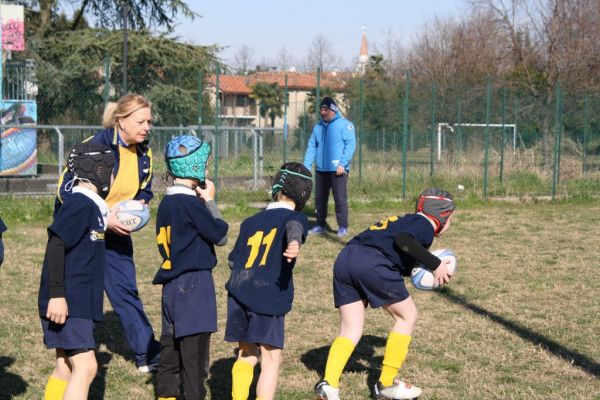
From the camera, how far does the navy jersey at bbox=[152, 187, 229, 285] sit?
14.8ft

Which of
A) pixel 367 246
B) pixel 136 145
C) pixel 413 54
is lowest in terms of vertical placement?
pixel 367 246

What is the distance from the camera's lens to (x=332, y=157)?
11.8 metres

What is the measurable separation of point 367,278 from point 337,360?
1.63 ft

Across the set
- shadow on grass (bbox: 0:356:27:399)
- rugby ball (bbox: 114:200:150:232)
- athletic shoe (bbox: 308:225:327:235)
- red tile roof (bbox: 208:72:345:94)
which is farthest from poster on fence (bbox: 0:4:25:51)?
rugby ball (bbox: 114:200:150:232)

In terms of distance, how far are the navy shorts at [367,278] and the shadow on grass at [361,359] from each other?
2.24 feet

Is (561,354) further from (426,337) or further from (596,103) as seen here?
(596,103)

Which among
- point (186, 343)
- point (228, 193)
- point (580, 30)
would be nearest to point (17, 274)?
point (186, 343)

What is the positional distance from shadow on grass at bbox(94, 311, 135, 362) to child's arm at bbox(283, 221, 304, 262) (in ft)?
7.14

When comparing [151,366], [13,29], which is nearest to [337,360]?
[151,366]

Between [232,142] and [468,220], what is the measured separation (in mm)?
5543

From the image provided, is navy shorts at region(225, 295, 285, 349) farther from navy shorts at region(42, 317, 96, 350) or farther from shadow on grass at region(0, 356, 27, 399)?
shadow on grass at region(0, 356, 27, 399)

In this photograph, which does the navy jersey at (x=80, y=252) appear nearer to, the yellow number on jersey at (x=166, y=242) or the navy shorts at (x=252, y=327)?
the yellow number on jersey at (x=166, y=242)

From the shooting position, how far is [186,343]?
454 cm

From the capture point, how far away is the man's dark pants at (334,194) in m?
11.9
